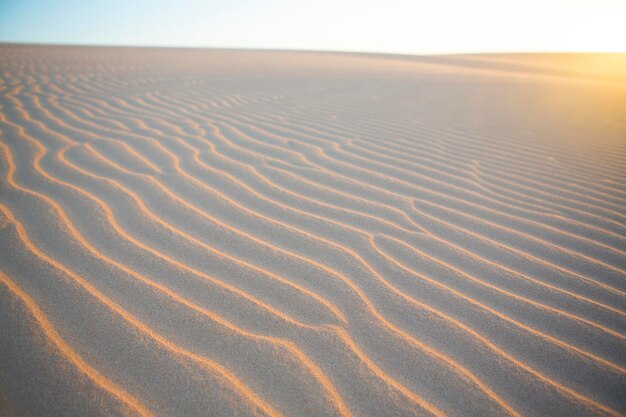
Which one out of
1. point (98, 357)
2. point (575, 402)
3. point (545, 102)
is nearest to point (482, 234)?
point (575, 402)

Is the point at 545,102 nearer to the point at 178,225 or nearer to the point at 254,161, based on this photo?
the point at 254,161

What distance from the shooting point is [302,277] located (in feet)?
5.45

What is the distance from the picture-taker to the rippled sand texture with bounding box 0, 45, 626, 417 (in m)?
1.17

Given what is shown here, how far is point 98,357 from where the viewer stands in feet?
3.93

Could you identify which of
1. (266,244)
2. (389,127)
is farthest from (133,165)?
(389,127)

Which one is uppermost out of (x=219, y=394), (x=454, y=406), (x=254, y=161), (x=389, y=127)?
(x=389, y=127)

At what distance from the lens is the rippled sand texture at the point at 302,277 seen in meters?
1.17

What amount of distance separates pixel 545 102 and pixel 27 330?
24.5ft

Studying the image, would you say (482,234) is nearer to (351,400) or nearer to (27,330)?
(351,400)

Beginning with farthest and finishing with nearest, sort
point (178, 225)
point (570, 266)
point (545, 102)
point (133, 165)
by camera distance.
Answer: point (545, 102), point (133, 165), point (178, 225), point (570, 266)

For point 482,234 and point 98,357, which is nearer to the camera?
point 98,357

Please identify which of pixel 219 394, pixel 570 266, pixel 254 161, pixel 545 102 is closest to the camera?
pixel 219 394

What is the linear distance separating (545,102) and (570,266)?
214 inches

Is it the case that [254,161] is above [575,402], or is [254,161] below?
above
